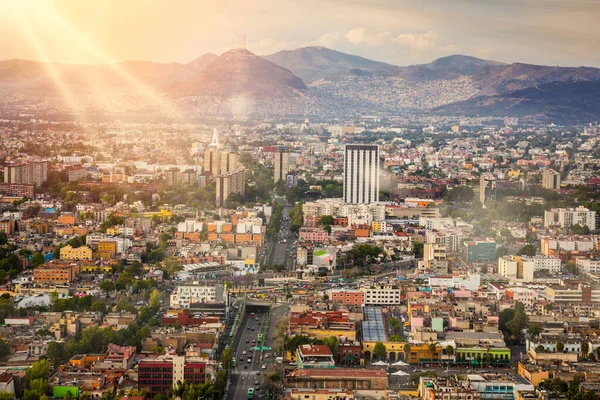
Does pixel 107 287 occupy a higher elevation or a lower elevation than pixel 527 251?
lower

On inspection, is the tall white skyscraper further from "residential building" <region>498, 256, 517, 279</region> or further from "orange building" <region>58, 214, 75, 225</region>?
"residential building" <region>498, 256, 517, 279</region>

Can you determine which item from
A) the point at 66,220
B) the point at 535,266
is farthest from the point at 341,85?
the point at 535,266

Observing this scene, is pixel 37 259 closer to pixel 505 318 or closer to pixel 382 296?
pixel 382 296

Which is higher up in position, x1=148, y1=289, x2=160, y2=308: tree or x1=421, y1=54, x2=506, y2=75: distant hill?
x1=421, y1=54, x2=506, y2=75: distant hill

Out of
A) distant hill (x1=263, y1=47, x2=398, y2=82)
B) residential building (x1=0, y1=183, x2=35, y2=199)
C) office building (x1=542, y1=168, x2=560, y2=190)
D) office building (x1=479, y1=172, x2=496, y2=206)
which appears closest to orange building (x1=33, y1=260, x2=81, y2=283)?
residential building (x1=0, y1=183, x2=35, y2=199)

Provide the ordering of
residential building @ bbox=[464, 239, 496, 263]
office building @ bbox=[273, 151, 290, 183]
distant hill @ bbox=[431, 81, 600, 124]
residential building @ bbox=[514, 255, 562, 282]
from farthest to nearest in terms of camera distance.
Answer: distant hill @ bbox=[431, 81, 600, 124]
office building @ bbox=[273, 151, 290, 183]
residential building @ bbox=[464, 239, 496, 263]
residential building @ bbox=[514, 255, 562, 282]

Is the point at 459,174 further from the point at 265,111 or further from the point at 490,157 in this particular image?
the point at 265,111

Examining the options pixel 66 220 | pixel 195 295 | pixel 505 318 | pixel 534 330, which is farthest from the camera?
pixel 66 220
